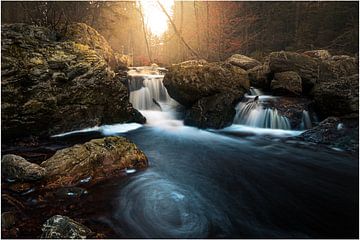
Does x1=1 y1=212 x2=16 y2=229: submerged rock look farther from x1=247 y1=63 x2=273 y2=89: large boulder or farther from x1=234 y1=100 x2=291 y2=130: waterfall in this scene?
x1=247 y1=63 x2=273 y2=89: large boulder

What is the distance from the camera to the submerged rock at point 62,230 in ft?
11.2

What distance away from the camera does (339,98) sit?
30.8 ft

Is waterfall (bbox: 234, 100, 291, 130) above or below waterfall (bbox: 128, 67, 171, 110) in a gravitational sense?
below

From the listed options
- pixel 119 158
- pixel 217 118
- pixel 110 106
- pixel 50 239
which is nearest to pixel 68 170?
pixel 119 158

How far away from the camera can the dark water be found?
430 centimetres

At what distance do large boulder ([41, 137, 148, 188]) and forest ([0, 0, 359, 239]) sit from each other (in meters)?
0.02

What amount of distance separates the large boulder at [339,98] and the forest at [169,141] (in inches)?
1.4

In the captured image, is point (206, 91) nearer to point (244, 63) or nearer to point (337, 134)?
point (337, 134)

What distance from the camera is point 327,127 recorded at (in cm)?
871

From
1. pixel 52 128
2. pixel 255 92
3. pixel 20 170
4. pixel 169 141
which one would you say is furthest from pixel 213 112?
pixel 20 170

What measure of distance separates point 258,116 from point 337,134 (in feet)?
9.14

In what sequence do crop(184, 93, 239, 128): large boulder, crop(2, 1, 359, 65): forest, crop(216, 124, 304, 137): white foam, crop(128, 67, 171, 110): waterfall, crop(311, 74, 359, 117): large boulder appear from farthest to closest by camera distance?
crop(2, 1, 359, 65): forest → crop(128, 67, 171, 110): waterfall → crop(184, 93, 239, 128): large boulder → crop(216, 124, 304, 137): white foam → crop(311, 74, 359, 117): large boulder

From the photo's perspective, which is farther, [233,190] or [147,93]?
[147,93]

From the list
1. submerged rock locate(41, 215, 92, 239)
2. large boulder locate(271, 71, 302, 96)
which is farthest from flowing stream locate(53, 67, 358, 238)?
large boulder locate(271, 71, 302, 96)
